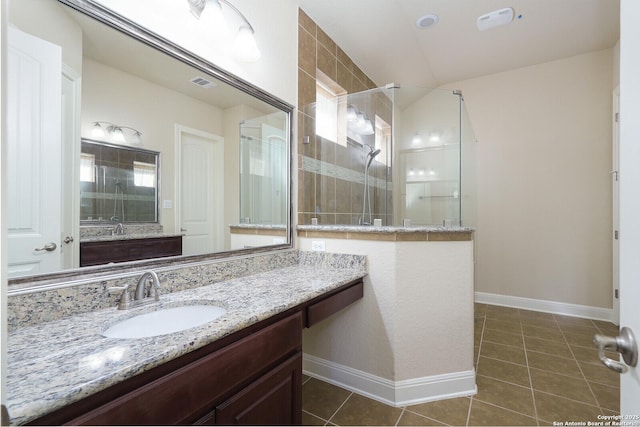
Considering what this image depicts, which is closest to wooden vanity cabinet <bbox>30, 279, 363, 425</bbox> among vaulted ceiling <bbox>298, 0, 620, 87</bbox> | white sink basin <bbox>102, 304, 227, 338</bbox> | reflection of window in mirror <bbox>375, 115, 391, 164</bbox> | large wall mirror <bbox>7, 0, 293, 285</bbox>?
white sink basin <bbox>102, 304, 227, 338</bbox>

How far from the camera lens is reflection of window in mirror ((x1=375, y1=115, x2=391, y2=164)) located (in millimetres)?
2549

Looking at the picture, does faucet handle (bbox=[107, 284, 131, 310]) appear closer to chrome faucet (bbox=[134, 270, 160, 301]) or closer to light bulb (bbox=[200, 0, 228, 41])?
chrome faucet (bbox=[134, 270, 160, 301])

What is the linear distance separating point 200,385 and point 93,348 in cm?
30

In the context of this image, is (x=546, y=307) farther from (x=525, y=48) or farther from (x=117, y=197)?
(x=117, y=197)

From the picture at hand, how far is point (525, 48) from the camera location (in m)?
2.96

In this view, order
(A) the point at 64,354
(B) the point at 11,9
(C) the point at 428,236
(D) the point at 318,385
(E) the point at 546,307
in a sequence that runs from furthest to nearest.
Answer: (E) the point at 546,307 < (D) the point at 318,385 < (C) the point at 428,236 < (B) the point at 11,9 < (A) the point at 64,354

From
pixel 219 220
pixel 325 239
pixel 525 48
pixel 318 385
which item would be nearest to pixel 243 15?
pixel 219 220

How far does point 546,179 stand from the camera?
3.27 metres

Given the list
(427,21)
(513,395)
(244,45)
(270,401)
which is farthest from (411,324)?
(427,21)

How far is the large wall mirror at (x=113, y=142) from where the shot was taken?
0.92 metres

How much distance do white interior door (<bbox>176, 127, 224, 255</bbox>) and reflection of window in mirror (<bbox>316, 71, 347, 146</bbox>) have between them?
1041 mm

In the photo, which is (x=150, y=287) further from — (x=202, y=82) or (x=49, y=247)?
(x=202, y=82)

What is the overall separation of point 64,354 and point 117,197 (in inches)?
25.3

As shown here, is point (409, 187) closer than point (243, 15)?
No
